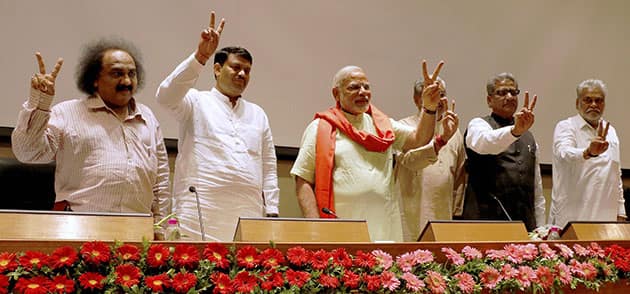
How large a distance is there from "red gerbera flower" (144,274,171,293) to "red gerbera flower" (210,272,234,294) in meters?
0.11

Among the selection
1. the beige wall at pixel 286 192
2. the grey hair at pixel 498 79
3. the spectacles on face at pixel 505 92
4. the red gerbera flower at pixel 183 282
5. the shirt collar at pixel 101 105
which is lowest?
the beige wall at pixel 286 192

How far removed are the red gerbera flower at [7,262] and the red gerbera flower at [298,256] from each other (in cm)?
66

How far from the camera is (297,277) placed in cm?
166

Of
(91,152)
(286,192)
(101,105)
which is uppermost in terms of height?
(101,105)

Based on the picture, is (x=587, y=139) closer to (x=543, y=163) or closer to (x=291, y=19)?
(x=543, y=163)

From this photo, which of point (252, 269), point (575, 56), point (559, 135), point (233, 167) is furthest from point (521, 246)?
point (575, 56)

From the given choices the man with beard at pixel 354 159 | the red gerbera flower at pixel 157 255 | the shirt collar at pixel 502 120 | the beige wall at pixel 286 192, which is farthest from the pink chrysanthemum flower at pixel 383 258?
the beige wall at pixel 286 192

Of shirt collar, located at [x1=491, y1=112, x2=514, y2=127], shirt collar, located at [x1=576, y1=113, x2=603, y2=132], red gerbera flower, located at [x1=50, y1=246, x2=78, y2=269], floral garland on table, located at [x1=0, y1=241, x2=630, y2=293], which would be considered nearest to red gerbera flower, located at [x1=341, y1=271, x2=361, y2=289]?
floral garland on table, located at [x1=0, y1=241, x2=630, y2=293]

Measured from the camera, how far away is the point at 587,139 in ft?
10.9

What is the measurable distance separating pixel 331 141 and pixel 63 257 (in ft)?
4.65

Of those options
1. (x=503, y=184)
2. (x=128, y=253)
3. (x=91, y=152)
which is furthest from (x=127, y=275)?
(x=503, y=184)

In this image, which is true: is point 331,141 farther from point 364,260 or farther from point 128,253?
point 128,253

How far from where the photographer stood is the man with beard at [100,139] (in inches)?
82.1

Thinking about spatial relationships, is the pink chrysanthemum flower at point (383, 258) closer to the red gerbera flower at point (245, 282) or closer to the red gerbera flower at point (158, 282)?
the red gerbera flower at point (245, 282)
